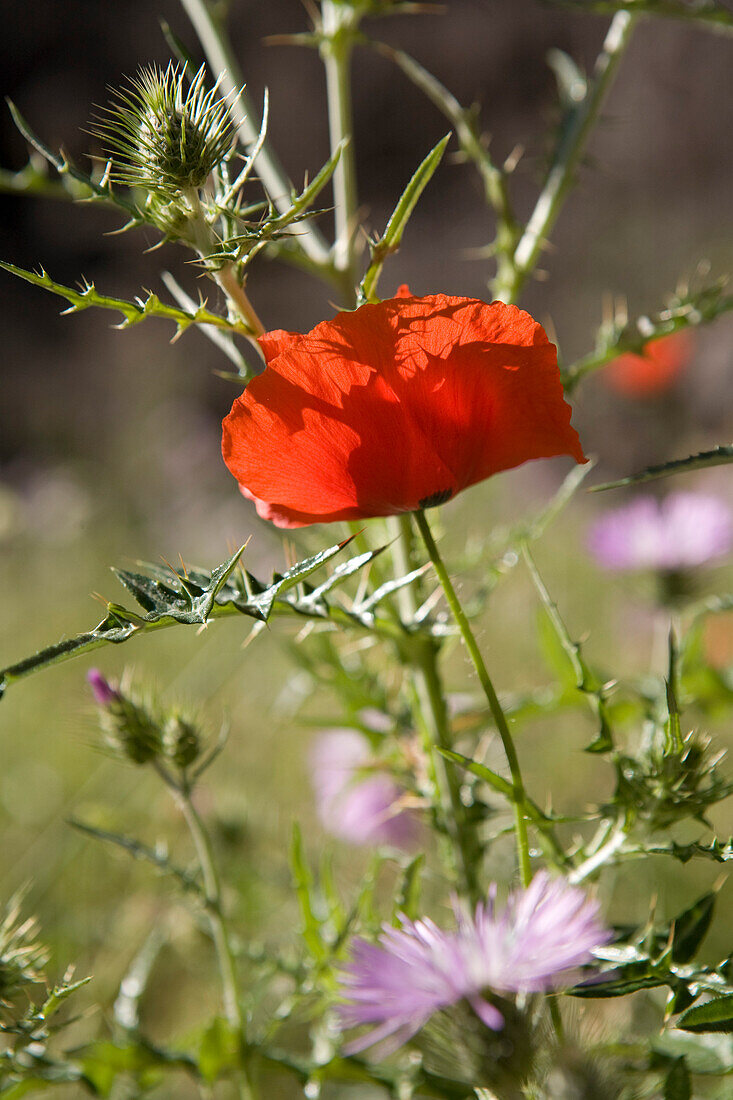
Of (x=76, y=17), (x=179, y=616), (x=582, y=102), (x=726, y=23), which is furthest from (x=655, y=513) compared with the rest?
(x=76, y=17)

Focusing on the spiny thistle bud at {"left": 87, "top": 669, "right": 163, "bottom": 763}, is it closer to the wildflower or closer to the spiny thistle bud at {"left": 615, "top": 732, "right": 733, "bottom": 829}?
the spiny thistle bud at {"left": 615, "top": 732, "right": 733, "bottom": 829}

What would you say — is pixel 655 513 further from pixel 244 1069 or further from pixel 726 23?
pixel 244 1069

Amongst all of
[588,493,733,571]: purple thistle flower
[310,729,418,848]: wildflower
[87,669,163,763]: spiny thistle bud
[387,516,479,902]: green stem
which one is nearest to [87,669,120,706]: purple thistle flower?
[87,669,163,763]: spiny thistle bud

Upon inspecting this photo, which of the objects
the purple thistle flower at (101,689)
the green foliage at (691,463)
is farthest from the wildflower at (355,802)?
the green foliage at (691,463)

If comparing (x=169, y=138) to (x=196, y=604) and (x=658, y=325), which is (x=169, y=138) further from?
(x=658, y=325)

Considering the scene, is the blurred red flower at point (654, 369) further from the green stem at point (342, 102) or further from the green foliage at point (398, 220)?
the green foliage at point (398, 220)

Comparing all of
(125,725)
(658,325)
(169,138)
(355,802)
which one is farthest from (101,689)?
(355,802)
